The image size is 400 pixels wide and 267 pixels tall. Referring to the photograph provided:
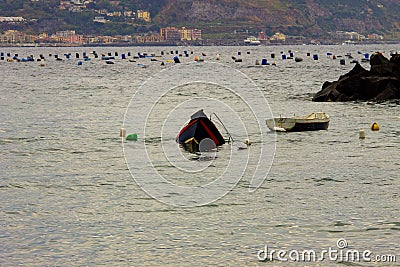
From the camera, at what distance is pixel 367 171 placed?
3228 cm

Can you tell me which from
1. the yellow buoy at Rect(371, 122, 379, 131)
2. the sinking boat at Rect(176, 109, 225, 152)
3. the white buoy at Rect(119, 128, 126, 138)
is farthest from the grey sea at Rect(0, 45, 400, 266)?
the yellow buoy at Rect(371, 122, 379, 131)

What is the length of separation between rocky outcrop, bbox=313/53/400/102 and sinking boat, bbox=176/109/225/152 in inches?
1052

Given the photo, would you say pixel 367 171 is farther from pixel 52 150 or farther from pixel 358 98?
pixel 358 98

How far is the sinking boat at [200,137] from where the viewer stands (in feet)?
127

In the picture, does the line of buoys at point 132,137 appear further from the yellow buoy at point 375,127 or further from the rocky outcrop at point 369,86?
the rocky outcrop at point 369,86

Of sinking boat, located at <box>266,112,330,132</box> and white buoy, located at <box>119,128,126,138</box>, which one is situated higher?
sinking boat, located at <box>266,112,330,132</box>

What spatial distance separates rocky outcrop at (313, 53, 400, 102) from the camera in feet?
210

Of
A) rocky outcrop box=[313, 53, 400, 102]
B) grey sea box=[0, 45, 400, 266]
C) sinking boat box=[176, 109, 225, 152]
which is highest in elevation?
rocky outcrop box=[313, 53, 400, 102]

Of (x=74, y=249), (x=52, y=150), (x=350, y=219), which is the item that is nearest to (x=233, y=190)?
(x=350, y=219)

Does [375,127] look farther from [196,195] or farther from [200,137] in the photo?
[196,195]

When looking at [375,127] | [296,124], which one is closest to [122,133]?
[296,124]

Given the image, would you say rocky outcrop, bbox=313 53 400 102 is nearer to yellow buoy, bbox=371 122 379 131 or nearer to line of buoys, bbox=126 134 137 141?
yellow buoy, bbox=371 122 379 131

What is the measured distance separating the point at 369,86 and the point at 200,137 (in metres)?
29.6

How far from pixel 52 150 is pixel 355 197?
56.3 ft
